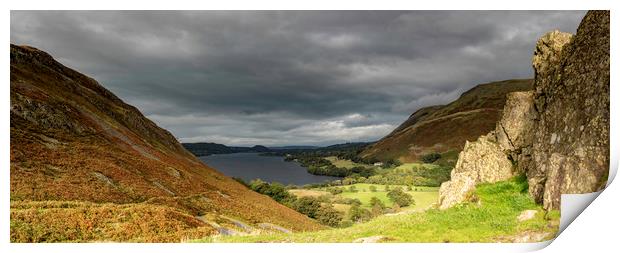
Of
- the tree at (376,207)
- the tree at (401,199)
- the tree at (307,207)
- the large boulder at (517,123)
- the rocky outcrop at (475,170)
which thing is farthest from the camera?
the tree at (401,199)

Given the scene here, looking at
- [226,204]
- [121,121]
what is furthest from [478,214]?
[121,121]

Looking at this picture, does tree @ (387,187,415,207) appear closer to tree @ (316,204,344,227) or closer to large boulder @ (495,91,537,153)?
tree @ (316,204,344,227)

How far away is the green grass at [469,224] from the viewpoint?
766 inches

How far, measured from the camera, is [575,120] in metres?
21.8

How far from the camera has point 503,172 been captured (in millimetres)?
26422

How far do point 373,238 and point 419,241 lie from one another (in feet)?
7.49

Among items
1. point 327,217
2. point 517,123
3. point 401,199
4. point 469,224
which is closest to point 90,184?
point 469,224

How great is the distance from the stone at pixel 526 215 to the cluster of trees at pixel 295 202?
84.5 m

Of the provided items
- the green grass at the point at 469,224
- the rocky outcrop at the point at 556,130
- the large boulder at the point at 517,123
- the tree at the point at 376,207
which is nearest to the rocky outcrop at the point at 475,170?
the rocky outcrop at the point at 556,130

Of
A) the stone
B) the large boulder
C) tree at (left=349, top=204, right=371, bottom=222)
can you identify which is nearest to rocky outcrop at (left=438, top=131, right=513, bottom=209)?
the large boulder

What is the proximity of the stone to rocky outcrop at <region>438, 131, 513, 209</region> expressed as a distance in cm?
380

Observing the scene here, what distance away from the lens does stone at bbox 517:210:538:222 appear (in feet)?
66.5

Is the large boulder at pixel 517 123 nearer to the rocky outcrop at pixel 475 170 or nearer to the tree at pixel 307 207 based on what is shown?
the rocky outcrop at pixel 475 170

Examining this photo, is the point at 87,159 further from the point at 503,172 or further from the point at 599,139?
the point at 599,139
